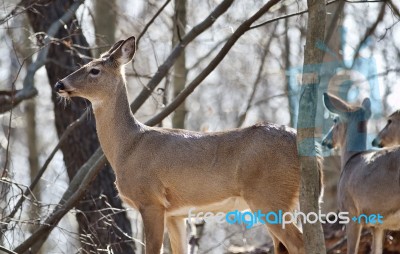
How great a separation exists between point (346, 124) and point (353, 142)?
0.33m

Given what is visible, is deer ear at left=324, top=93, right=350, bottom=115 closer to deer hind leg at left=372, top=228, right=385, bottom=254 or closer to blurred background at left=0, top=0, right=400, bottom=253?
blurred background at left=0, top=0, right=400, bottom=253

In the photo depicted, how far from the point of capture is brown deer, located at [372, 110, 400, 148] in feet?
42.9

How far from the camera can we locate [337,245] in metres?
12.7

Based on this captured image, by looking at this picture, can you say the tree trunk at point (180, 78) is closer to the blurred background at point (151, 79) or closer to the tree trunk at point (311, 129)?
the blurred background at point (151, 79)

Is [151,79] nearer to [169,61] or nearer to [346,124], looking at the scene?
[169,61]

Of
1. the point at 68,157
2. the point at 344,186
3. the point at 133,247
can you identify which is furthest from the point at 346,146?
the point at 68,157

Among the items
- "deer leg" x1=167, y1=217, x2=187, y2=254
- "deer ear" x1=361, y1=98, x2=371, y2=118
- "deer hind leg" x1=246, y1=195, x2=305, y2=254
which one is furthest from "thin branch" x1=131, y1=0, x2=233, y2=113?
"deer hind leg" x1=246, y1=195, x2=305, y2=254

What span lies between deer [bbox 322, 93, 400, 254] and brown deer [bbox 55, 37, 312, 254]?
1857 mm

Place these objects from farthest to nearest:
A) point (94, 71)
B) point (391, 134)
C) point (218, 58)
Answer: point (391, 134), point (218, 58), point (94, 71)

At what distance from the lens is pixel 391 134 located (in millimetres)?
13094

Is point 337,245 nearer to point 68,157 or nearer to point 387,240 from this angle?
point 387,240

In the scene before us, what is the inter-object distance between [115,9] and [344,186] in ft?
25.5

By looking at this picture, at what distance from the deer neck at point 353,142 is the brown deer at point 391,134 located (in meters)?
0.29

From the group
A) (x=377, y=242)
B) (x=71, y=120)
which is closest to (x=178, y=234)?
(x=377, y=242)
